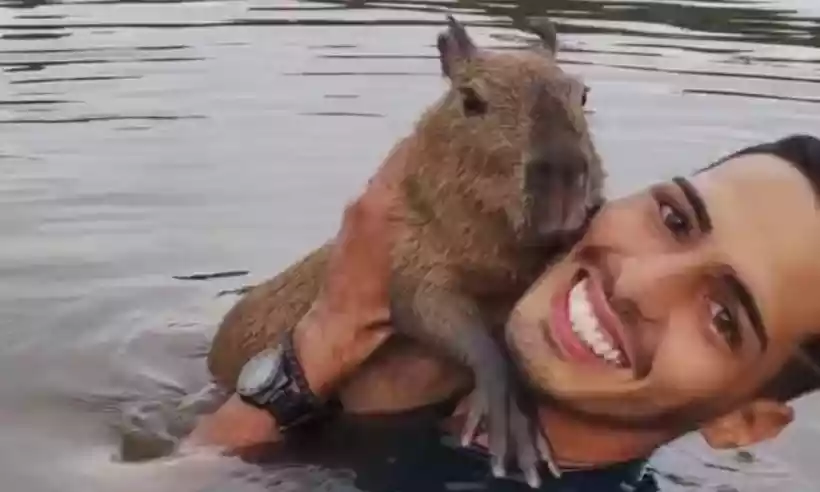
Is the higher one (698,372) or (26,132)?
(698,372)

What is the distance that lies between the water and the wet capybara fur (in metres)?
0.66

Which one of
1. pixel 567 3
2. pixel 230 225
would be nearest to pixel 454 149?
pixel 230 225

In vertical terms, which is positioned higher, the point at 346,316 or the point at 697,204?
the point at 697,204

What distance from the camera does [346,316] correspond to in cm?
464

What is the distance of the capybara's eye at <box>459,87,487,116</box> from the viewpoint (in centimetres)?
436

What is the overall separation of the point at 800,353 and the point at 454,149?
1.14m

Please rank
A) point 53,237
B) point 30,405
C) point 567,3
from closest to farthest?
point 30,405, point 53,237, point 567,3

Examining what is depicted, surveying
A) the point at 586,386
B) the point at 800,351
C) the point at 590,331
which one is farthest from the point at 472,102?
the point at 800,351

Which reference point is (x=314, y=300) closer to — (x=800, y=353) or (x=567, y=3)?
(x=800, y=353)

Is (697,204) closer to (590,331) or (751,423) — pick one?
(590,331)

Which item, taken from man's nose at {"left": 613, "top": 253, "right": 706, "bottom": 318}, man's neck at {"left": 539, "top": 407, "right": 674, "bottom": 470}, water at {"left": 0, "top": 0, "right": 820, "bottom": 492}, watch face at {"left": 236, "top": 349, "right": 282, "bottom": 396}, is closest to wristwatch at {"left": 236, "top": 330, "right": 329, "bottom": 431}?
watch face at {"left": 236, "top": 349, "right": 282, "bottom": 396}

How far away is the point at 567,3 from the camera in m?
15.4

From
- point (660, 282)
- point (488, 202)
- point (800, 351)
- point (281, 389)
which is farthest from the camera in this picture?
point (281, 389)

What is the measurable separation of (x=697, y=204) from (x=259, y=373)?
1.43 meters
